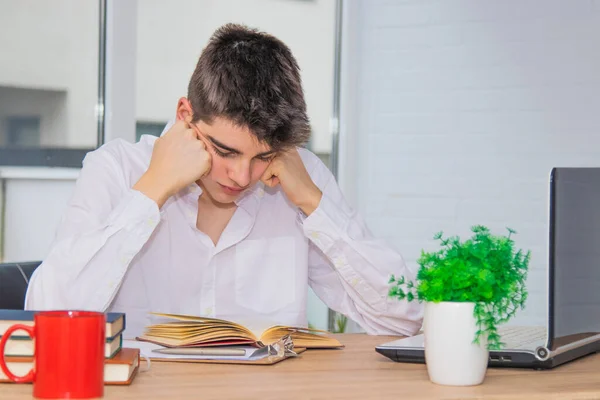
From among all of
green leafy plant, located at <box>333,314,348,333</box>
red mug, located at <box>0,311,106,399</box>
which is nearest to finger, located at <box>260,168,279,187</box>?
red mug, located at <box>0,311,106,399</box>

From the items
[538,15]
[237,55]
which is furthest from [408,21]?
[237,55]

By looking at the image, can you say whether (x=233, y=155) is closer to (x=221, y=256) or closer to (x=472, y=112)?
(x=221, y=256)

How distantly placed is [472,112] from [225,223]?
63.6 inches

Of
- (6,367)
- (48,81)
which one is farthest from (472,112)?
(6,367)

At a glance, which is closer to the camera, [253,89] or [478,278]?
[478,278]

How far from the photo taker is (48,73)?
9.37 ft

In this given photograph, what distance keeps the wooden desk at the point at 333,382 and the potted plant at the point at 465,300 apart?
29 mm

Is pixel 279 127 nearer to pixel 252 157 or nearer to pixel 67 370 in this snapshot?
pixel 252 157

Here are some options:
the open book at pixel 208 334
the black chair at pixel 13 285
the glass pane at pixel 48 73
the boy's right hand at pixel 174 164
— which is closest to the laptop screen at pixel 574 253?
the open book at pixel 208 334

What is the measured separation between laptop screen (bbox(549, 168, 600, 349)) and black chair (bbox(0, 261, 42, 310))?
0.96 meters

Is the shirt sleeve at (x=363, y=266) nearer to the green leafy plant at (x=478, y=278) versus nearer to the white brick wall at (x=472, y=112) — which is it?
the green leafy plant at (x=478, y=278)

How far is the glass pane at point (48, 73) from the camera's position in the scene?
9.07 ft

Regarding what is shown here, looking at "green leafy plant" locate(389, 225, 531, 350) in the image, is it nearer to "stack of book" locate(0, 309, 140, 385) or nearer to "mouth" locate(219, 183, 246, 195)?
"stack of book" locate(0, 309, 140, 385)

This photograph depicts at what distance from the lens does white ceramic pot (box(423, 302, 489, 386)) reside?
1.14 metres
